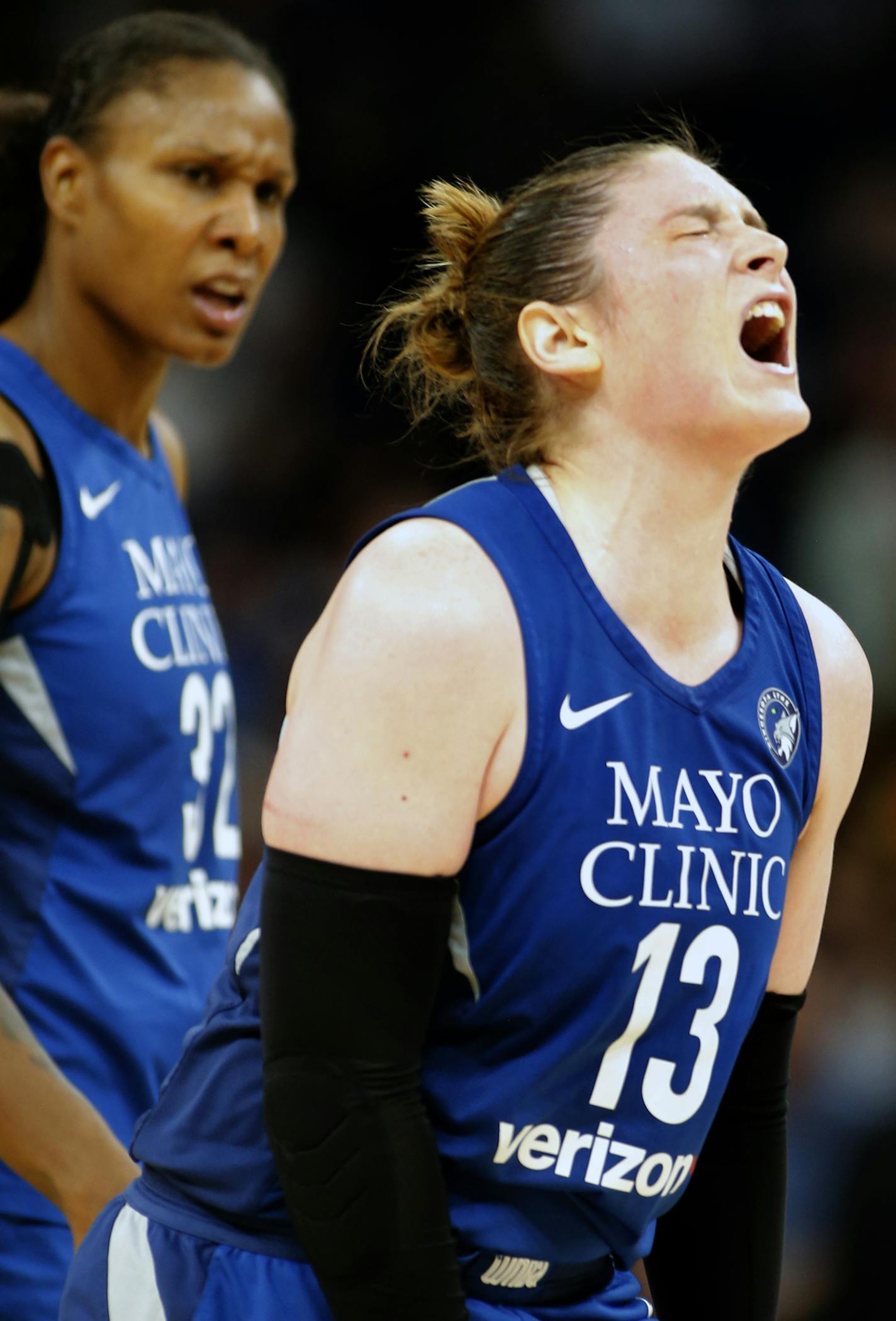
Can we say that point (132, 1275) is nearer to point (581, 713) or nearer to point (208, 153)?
point (581, 713)

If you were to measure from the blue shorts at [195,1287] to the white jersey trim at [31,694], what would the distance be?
72 centimetres

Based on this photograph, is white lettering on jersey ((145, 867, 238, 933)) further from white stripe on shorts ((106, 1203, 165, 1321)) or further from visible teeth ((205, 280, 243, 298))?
visible teeth ((205, 280, 243, 298))

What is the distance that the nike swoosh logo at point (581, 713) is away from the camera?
4.99 feet

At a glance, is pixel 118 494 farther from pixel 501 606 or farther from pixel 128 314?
pixel 501 606

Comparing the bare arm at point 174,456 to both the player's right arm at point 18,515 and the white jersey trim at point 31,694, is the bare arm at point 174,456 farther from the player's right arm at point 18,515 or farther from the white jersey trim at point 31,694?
the white jersey trim at point 31,694

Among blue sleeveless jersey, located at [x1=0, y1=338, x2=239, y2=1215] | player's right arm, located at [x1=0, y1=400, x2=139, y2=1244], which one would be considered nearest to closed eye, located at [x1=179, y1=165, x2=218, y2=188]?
blue sleeveless jersey, located at [x1=0, y1=338, x2=239, y2=1215]

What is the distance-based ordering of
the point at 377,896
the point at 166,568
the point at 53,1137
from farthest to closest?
the point at 166,568 → the point at 53,1137 → the point at 377,896

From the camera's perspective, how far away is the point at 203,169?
265 centimetres

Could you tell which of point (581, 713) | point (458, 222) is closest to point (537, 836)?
point (581, 713)

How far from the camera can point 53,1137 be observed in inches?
78.1

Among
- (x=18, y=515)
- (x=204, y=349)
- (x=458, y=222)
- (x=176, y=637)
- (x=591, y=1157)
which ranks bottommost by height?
(x=591, y=1157)

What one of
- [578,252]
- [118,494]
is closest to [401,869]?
[578,252]

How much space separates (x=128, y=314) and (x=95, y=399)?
137mm

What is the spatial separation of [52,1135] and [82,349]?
115 cm
